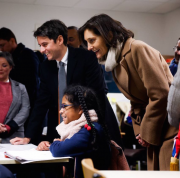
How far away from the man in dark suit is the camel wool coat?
0.36 m

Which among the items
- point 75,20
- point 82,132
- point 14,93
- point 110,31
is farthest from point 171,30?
point 82,132

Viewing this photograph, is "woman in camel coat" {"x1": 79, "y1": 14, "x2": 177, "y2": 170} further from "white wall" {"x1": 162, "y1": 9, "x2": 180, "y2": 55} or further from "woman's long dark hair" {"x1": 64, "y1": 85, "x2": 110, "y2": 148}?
"white wall" {"x1": 162, "y1": 9, "x2": 180, "y2": 55}

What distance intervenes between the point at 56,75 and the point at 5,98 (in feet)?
2.36

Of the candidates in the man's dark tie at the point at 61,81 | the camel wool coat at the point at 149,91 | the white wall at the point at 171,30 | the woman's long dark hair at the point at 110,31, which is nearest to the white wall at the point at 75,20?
the white wall at the point at 171,30

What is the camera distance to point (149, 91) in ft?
5.52

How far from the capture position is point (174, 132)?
1.71 metres

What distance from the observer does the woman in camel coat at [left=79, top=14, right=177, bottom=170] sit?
5.52ft

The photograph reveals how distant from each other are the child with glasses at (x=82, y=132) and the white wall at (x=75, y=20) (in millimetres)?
4283

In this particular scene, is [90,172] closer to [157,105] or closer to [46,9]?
[157,105]

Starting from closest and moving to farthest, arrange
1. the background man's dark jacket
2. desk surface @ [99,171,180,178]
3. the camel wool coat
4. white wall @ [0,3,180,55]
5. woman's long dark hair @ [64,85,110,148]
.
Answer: desk surface @ [99,171,180,178]
the camel wool coat
woman's long dark hair @ [64,85,110,148]
the background man's dark jacket
white wall @ [0,3,180,55]

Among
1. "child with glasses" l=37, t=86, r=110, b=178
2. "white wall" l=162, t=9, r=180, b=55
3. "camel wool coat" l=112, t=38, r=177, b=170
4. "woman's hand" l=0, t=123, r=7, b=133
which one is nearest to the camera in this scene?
"camel wool coat" l=112, t=38, r=177, b=170

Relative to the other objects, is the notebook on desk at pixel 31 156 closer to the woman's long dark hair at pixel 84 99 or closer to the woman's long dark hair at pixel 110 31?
the woman's long dark hair at pixel 84 99

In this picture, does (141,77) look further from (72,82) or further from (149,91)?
(72,82)

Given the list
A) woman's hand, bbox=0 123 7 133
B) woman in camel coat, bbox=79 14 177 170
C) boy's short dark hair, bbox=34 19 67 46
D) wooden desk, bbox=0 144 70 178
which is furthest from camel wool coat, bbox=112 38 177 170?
woman's hand, bbox=0 123 7 133
